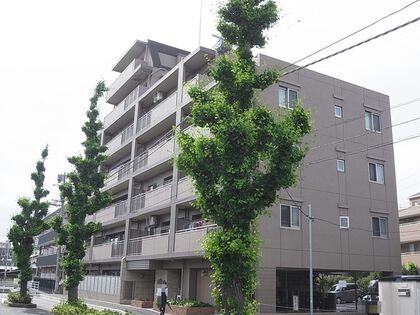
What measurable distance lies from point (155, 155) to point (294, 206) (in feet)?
35.7

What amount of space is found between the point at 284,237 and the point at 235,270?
1280 cm

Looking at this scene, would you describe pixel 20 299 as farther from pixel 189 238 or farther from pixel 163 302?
pixel 189 238

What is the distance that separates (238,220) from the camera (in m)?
11.0

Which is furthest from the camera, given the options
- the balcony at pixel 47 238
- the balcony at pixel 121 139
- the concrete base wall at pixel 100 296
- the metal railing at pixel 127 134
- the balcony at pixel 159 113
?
the balcony at pixel 47 238

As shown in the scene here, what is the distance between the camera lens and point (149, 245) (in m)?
28.8

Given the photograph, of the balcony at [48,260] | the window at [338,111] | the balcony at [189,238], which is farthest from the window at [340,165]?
the balcony at [48,260]

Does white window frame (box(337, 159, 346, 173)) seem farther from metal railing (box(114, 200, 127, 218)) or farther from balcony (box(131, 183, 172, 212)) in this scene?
metal railing (box(114, 200, 127, 218))

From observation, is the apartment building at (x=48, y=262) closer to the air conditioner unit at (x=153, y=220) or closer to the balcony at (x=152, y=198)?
the balcony at (x=152, y=198)

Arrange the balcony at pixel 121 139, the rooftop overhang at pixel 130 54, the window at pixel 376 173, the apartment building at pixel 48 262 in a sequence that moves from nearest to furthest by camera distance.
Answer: the window at pixel 376 173 → the balcony at pixel 121 139 → the rooftop overhang at pixel 130 54 → the apartment building at pixel 48 262

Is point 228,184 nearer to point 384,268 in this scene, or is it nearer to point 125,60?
point 384,268

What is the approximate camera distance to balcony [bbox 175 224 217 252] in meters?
23.2

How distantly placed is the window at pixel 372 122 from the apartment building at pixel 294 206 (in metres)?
0.06

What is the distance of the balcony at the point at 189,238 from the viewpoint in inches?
915

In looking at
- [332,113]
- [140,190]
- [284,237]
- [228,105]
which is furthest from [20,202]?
[228,105]
